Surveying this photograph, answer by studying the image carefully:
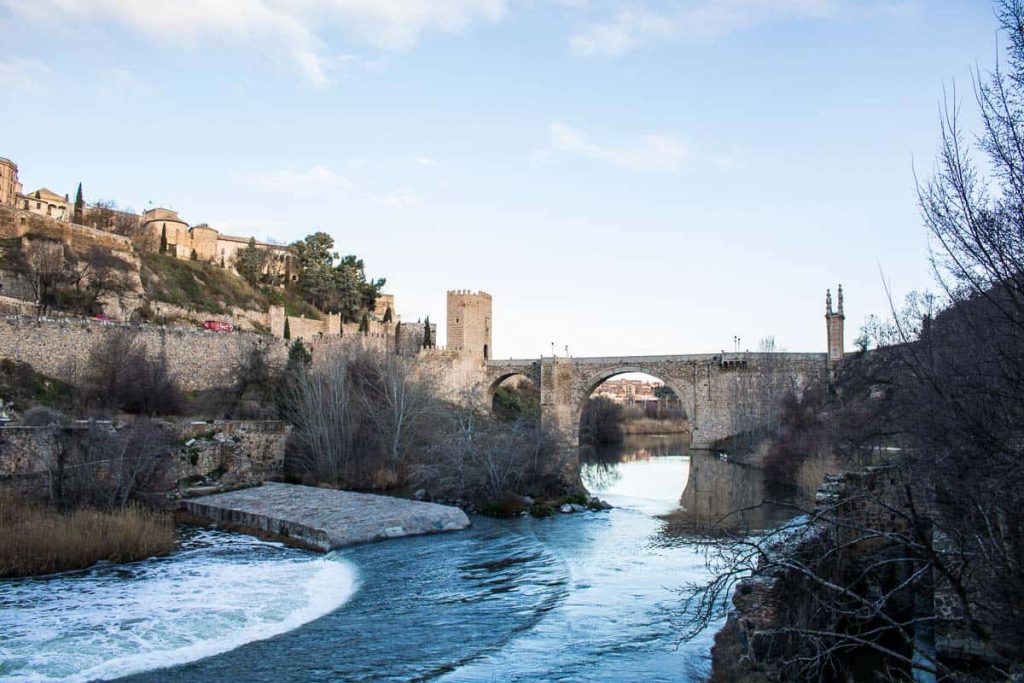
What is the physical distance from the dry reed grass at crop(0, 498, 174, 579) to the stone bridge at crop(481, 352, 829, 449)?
24.5m

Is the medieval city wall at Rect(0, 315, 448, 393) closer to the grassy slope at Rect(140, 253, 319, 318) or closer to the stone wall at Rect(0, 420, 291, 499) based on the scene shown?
the stone wall at Rect(0, 420, 291, 499)

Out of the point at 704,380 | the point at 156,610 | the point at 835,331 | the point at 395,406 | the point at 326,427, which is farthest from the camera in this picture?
the point at 704,380

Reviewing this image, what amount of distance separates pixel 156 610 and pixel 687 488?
18.2 m

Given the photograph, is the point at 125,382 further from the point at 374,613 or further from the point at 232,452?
the point at 374,613

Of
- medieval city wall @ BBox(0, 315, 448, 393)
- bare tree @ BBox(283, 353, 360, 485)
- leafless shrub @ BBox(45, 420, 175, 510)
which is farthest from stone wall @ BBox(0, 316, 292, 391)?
leafless shrub @ BBox(45, 420, 175, 510)

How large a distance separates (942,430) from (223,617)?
8.60 meters

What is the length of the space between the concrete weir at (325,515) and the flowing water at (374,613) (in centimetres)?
52

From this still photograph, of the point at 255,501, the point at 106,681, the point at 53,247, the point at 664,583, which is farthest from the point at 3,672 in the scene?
the point at 53,247

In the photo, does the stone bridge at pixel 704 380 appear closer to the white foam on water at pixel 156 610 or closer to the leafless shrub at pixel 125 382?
the leafless shrub at pixel 125 382

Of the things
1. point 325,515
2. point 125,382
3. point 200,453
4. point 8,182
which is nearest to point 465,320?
point 8,182

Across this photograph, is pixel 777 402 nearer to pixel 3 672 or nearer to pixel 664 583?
pixel 664 583

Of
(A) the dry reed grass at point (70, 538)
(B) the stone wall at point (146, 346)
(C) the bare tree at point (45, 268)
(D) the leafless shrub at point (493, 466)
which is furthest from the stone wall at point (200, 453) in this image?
(C) the bare tree at point (45, 268)

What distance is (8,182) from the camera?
52562mm

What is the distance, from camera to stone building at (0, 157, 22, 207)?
1991 inches
